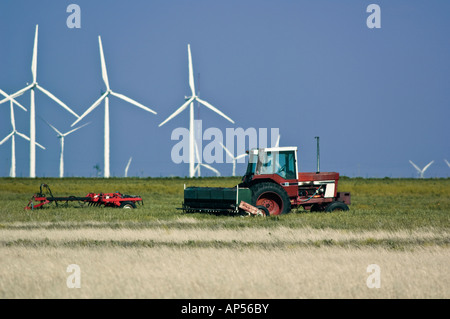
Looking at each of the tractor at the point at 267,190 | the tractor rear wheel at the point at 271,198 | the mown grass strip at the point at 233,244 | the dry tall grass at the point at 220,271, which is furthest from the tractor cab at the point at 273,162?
the mown grass strip at the point at 233,244

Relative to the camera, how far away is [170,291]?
9.59 metres

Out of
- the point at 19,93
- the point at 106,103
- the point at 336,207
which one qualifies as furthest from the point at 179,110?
the point at 336,207

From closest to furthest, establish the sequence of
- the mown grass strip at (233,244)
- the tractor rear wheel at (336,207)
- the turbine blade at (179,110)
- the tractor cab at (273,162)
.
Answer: the mown grass strip at (233,244)
the tractor cab at (273,162)
the tractor rear wheel at (336,207)
the turbine blade at (179,110)

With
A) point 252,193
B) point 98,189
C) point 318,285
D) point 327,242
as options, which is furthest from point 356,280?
point 98,189

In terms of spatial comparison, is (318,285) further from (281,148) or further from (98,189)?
(98,189)

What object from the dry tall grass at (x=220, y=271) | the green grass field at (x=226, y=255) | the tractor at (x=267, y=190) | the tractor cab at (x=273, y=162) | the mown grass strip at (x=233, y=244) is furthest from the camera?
the tractor cab at (x=273, y=162)

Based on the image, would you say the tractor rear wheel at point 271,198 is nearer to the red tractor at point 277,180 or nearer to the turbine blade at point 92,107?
the red tractor at point 277,180

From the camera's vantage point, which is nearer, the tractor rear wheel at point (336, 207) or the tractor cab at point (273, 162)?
the tractor cab at point (273, 162)

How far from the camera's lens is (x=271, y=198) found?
23312 millimetres

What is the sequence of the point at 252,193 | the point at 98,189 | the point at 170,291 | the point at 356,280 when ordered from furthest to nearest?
the point at 98,189, the point at 252,193, the point at 356,280, the point at 170,291

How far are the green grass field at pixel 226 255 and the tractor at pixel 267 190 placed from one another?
0.74 m

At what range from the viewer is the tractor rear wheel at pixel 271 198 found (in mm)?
22734

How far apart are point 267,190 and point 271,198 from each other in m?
0.62
